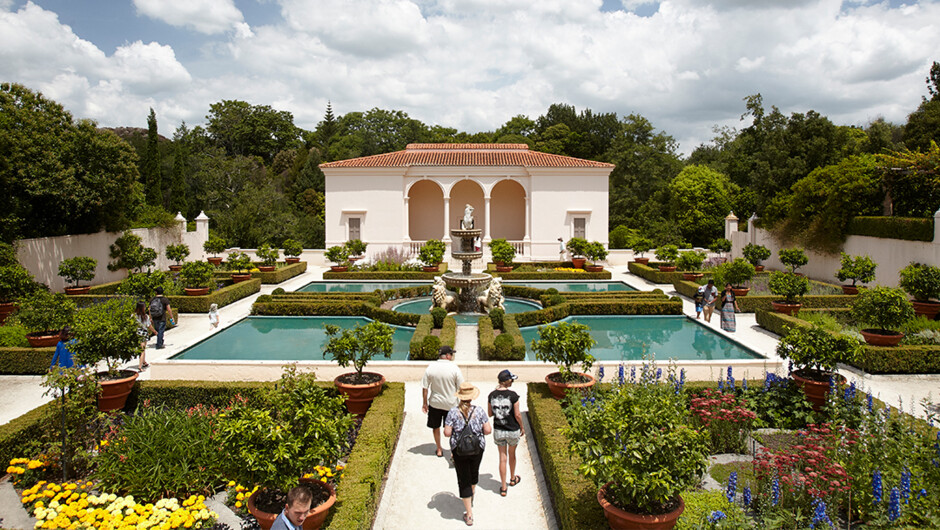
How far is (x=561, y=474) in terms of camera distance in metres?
6.28

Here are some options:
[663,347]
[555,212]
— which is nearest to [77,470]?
[663,347]

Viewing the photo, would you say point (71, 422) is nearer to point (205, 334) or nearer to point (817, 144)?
point (205, 334)

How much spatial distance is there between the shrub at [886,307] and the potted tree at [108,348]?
45.7ft

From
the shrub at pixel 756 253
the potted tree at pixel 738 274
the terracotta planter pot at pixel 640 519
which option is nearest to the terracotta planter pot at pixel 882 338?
the potted tree at pixel 738 274

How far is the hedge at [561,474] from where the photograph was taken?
5.48m

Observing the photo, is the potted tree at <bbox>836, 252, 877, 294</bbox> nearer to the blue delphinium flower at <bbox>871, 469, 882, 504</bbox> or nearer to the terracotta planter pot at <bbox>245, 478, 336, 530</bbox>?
the blue delphinium flower at <bbox>871, 469, 882, 504</bbox>

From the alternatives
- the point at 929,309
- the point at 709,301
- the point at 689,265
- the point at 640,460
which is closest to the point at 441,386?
the point at 640,460

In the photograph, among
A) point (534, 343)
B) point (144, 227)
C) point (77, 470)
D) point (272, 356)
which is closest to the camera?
point (77, 470)

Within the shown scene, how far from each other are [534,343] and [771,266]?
83.4ft

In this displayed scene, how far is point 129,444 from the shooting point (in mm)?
6629

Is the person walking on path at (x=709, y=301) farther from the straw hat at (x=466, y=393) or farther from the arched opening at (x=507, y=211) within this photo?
the arched opening at (x=507, y=211)

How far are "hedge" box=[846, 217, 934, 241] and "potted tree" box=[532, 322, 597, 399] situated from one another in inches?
677

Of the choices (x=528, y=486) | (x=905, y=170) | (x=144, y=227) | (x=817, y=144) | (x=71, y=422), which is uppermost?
(x=817, y=144)

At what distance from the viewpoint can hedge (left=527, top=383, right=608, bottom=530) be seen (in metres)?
5.48
